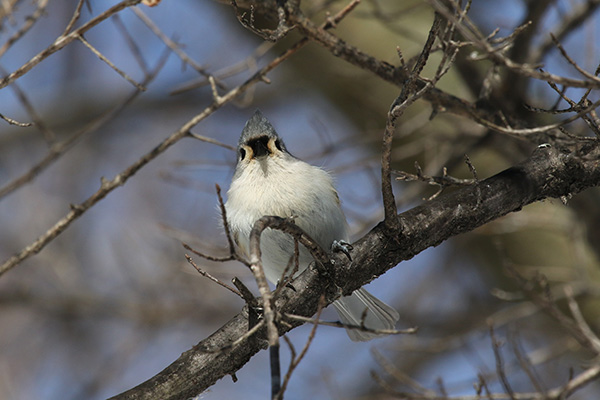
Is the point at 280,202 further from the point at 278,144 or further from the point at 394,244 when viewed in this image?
the point at 394,244

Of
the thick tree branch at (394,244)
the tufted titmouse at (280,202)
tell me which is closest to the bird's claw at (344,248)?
the thick tree branch at (394,244)

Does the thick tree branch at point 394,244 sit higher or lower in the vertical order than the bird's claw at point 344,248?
lower

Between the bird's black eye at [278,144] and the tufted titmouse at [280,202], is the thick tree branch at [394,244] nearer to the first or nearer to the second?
the tufted titmouse at [280,202]

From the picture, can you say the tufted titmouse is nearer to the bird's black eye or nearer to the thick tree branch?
the bird's black eye

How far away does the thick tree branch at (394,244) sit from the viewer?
184 centimetres

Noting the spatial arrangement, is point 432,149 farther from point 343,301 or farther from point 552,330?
point 552,330

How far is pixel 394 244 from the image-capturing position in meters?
2.00

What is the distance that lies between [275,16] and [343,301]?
58.0 inches

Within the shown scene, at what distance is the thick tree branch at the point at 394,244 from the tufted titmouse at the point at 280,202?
0.58m

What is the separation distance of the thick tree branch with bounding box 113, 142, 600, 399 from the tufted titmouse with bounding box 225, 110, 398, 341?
58 cm

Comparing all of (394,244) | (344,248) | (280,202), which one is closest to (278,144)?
(280,202)

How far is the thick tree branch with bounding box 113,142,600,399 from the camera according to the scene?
6.02 feet

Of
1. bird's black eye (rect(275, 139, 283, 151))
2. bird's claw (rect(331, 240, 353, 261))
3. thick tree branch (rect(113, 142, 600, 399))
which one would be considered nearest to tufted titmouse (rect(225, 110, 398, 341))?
bird's black eye (rect(275, 139, 283, 151))

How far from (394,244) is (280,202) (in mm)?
796
